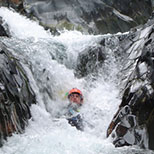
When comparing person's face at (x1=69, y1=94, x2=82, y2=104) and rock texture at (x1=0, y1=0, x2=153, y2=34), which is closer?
person's face at (x1=69, y1=94, x2=82, y2=104)

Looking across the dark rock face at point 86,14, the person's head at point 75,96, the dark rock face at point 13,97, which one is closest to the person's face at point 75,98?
the person's head at point 75,96

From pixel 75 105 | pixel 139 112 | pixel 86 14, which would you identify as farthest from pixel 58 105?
pixel 86 14

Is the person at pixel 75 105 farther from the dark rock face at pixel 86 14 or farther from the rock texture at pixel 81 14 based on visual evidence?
the dark rock face at pixel 86 14

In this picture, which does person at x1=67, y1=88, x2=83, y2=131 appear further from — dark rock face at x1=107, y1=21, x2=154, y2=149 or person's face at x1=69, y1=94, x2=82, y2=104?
dark rock face at x1=107, y1=21, x2=154, y2=149

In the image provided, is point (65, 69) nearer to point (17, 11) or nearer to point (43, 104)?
point (43, 104)

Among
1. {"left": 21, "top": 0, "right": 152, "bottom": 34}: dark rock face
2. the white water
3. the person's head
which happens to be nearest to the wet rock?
the white water

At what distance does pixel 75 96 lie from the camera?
6.38 m

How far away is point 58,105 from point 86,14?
7.56 meters

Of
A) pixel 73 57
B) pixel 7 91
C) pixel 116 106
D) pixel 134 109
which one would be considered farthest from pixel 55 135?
pixel 73 57

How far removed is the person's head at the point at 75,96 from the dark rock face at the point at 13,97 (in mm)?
1243

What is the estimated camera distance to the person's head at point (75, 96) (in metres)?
6.33

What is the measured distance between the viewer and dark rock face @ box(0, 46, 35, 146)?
402cm

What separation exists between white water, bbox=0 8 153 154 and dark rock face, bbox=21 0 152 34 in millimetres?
2711

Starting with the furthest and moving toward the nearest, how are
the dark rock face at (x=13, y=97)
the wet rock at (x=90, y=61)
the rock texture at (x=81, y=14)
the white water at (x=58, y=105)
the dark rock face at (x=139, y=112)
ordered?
the rock texture at (x=81, y=14) < the wet rock at (x=90, y=61) < the dark rock face at (x=139, y=112) < the dark rock face at (x=13, y=97) < the white water at (x=58, y=105)
